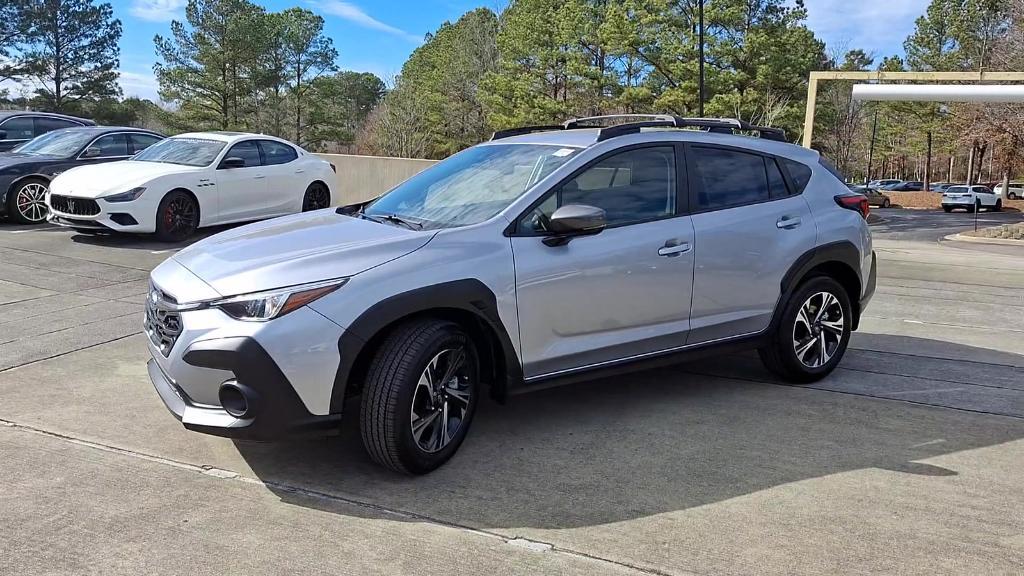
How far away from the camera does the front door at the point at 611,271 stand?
14.2 ft

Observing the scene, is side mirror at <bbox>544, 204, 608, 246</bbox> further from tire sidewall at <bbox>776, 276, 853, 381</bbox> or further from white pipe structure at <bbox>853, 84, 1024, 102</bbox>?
white pipe structure at <bbox>853, 84, 1024, 102</bbox>

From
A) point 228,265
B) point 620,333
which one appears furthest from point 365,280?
point 620,333

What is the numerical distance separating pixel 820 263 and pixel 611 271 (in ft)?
5.93

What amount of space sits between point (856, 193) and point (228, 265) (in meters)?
4.24

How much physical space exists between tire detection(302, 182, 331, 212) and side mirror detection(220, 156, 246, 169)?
137 centimetres

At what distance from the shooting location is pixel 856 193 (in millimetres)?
5891

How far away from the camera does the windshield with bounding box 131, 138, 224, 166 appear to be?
11.9 metres

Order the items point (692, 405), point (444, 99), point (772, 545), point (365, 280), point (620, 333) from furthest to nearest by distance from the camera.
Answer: point (444, 99) < point (692, 405) < point (620, 333) < point (365, 280) < point (772, 545)

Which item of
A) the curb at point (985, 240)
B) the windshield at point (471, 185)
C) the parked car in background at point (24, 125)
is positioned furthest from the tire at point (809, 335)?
the curb at point (985, 240)

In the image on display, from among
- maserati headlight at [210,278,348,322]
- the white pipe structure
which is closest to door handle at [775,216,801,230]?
maserati headlight at [210,278,348,322]

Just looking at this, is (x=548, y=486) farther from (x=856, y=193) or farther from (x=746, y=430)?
(x=856, y=193)

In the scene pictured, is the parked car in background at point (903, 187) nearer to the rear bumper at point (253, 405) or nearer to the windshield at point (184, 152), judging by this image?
the windshield at point (184, 152)

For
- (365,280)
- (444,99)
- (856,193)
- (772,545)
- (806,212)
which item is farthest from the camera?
(444,99)

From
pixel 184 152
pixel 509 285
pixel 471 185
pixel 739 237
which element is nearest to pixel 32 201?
pixel 184 152
